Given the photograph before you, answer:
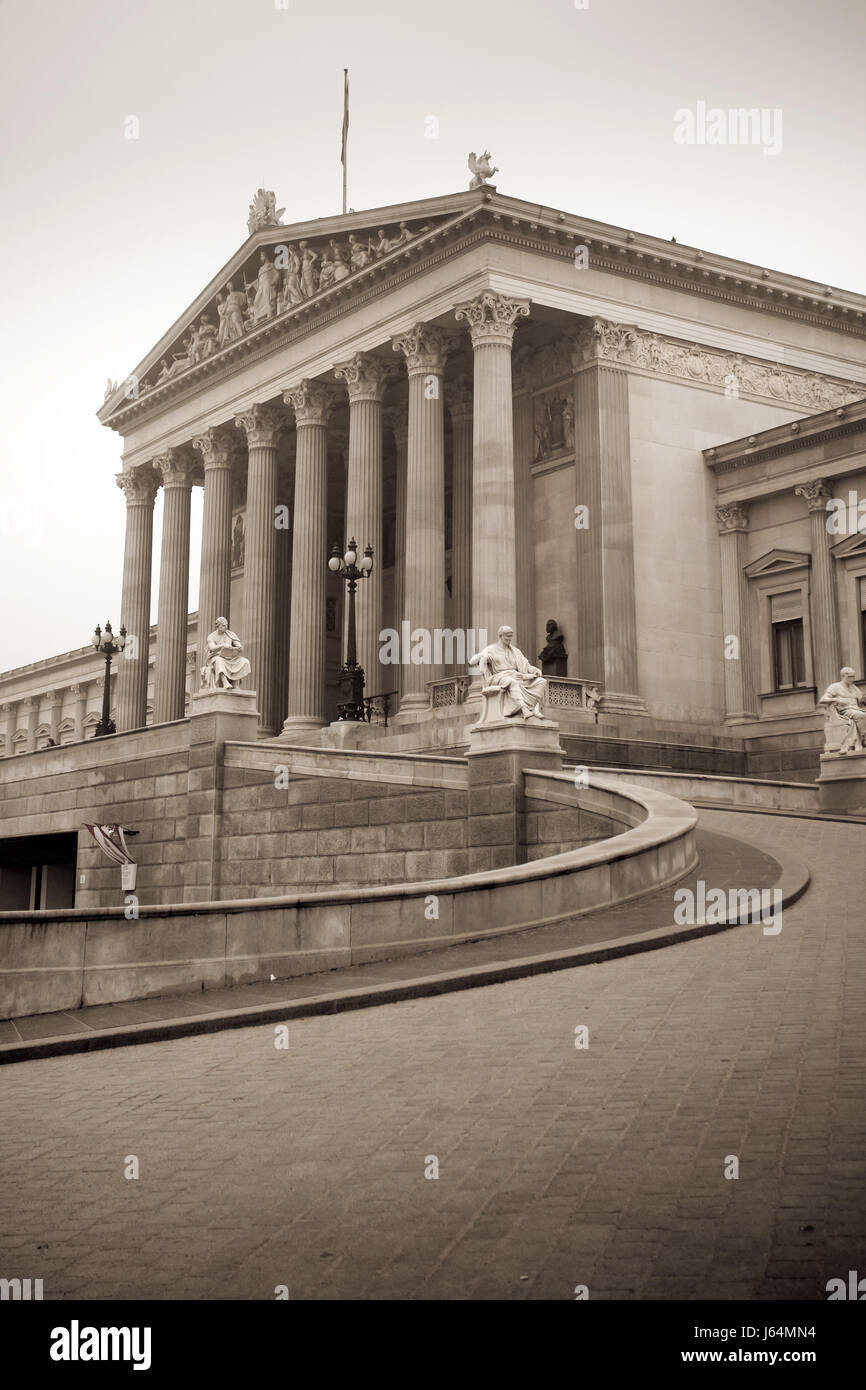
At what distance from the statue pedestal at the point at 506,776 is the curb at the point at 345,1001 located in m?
9.81

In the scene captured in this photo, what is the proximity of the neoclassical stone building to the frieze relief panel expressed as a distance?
0.09 metres

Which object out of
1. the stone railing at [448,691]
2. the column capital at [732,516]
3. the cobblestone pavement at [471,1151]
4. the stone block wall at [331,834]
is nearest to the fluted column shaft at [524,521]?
the stone railing at [448,691]

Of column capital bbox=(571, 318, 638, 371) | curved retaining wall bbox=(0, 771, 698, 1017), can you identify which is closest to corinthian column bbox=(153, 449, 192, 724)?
column capital bbox=(571, 318, 638, 371)

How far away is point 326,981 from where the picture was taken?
14805 mm

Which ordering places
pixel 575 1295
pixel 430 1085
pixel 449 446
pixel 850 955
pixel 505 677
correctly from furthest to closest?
pixel 449 446, pixel 505 677, pixel 850 955, pixel 430 1085, pixel 575 1295

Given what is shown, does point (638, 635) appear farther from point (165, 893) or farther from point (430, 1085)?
point (430, 1085)

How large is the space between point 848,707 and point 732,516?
18249mm

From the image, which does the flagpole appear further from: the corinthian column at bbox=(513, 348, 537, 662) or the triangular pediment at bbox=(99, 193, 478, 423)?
the corinthian column at bbox=(513, 348, 537, 662)

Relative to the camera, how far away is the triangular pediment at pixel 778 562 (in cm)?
4419

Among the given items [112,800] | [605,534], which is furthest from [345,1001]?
[605,534]

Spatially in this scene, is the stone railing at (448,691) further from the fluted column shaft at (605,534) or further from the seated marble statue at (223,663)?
the seated marble statue at (223,663)

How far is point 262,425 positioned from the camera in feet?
175

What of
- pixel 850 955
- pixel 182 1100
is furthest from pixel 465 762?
pixel 182 1100
